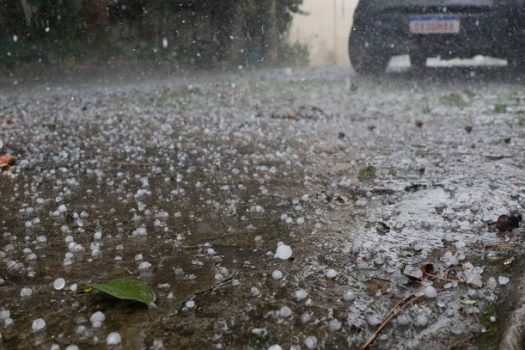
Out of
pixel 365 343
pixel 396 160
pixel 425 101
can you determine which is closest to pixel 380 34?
pixel 425 101

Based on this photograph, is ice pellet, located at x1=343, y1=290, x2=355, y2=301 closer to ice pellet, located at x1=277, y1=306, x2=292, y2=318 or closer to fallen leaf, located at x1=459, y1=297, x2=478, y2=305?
ice pellet, located at x1=277, y1=306, x2=292, y2=318

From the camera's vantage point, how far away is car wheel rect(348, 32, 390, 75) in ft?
22.2

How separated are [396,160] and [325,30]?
587 inches

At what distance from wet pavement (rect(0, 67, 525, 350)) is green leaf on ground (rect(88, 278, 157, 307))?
0.04m

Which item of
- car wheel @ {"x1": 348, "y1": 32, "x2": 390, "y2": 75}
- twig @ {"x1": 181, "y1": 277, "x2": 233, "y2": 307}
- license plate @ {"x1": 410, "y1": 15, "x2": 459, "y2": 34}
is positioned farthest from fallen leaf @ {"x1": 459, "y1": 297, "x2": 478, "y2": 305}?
car wheel @ {"x1": 348, "y1": 32, "x2": 390, "y2": 75}

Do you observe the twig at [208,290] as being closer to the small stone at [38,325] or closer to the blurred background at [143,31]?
the small stone at [38,325]

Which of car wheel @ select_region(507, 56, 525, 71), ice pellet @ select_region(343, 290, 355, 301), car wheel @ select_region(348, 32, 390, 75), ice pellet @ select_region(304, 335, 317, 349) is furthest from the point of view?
car wheel @ select_region(348, 32, 390, 75)

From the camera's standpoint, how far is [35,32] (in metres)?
8.23

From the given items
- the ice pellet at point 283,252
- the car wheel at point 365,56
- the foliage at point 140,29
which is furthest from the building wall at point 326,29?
the ice pellet at point 283,252

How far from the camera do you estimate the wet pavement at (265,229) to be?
4.32 feet

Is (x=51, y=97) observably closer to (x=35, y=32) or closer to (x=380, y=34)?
(x=35, y=32)

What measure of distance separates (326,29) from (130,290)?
55.3 ft

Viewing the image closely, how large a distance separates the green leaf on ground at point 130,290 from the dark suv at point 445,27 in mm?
5539

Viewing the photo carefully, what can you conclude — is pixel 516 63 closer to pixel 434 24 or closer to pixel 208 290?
pixel 434 24
